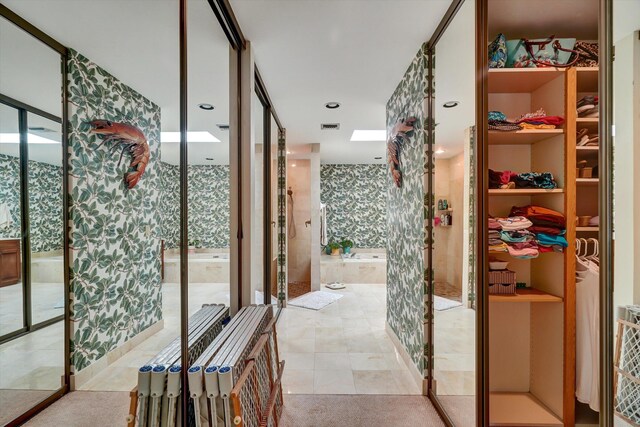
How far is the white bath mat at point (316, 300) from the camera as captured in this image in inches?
164

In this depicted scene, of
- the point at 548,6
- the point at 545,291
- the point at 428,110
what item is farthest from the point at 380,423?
the point at 548,6

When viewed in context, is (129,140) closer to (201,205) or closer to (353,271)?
(201,205)

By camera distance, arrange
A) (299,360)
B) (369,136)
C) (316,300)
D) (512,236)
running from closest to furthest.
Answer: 1. (512,236)
2. (299,360)
3. (316,300)
4. (369,136)

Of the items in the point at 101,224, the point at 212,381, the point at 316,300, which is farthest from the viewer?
the point at 316,300

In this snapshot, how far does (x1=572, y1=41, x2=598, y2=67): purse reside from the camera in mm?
831

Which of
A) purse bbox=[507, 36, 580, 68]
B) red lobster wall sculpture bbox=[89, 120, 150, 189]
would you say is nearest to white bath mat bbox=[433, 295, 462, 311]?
purse bbox=[507, 36, 580, 68]

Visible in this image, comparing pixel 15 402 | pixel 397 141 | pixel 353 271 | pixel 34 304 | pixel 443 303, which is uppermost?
pixel 397 141

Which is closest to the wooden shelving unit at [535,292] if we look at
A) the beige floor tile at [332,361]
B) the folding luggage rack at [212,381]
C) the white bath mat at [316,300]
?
the beige floor tile at [332,361]

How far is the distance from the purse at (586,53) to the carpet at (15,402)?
146cm

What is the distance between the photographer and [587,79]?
2.96ft

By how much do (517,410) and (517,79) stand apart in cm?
169

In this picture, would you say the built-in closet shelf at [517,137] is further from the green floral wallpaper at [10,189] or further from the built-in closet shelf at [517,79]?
the green floral wallpaper at [10,189]

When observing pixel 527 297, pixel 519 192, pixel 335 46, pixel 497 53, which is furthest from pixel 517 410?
pixel 335 46

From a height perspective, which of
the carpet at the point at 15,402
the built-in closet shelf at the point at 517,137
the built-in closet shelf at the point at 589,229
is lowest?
the carpet at the point at 15,402
